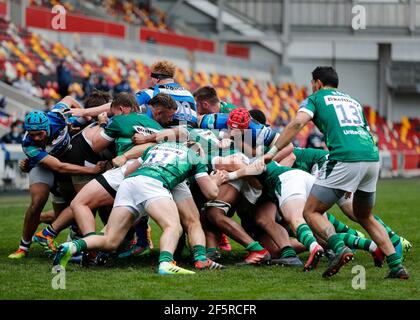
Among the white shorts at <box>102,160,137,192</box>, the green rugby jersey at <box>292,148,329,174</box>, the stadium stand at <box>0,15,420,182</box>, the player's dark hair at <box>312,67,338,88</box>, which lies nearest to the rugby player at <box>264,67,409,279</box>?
the player's dark hair at <box>312,67,338,88</box>

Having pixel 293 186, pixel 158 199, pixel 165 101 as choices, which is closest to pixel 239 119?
pixel 165 101

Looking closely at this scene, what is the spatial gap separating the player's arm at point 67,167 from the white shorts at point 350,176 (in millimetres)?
2719

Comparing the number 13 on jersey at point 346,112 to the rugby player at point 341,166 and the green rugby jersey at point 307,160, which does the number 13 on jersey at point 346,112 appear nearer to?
the rugby player at point 341,166

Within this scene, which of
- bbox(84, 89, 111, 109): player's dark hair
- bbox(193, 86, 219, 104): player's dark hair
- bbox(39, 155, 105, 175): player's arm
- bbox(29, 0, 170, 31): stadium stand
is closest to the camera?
bbox(39, 155, 105, 175): player's arm

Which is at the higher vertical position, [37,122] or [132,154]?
[37,122]

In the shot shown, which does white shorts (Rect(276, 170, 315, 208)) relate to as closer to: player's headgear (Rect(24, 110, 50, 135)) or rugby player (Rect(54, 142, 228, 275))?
rugby player (Rect(54, 142, 228, 275))

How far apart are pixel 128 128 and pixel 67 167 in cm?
82

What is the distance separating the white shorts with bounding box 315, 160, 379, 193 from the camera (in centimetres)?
862

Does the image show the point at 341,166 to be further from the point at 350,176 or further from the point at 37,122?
the point at 37,122

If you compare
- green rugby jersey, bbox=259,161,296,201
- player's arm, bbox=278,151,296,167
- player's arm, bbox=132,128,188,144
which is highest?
player's arm, bbox=132,128,188,144

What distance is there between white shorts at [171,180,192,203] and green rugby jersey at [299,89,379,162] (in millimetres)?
1532

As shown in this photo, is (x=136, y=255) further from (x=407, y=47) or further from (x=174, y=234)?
(x=407, y=47)

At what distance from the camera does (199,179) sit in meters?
9.45

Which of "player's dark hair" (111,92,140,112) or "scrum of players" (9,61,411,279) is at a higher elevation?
"player's dark hair" (111,92,140,112)
